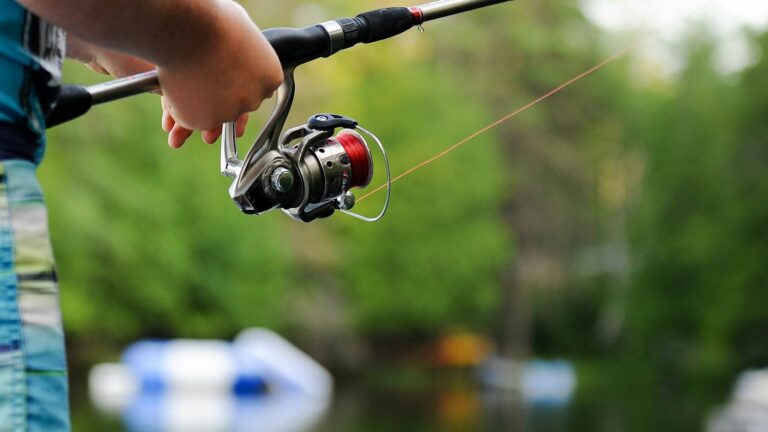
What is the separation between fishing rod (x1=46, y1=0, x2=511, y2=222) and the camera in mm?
1245

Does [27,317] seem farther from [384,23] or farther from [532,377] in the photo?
[532,377]

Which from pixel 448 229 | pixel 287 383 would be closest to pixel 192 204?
pixel 287 383

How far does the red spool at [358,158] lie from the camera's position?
1.48 meters

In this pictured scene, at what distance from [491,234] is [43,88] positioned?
33417mm

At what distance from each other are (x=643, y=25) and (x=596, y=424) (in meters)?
14.7

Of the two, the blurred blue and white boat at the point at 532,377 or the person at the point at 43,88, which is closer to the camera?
the person at the point at 43,88

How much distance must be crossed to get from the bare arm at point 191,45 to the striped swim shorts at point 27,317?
12 centimetres

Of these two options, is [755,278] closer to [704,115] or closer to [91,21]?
[704,115]

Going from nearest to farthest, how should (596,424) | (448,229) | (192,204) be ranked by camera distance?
1. (596,424)
2. (192,204)
3. (448,229)

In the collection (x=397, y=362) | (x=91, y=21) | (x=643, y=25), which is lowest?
(x=91, y=21)

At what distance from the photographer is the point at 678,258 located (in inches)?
1164

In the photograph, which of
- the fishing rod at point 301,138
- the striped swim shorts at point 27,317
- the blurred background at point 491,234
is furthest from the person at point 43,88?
the blurred background at point 491,234

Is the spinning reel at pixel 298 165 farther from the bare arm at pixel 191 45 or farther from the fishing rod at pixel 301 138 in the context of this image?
the bare arm at pixel 191 45

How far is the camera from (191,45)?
0.98 m
